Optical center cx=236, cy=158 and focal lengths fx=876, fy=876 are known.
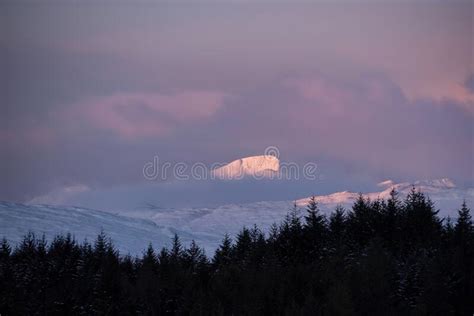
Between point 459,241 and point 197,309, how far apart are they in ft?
83.4

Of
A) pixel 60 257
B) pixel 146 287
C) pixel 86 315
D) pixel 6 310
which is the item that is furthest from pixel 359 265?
pixel 60 257

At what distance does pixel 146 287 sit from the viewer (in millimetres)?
67312

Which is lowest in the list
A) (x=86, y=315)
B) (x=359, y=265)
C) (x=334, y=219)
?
(x=86, y=315)

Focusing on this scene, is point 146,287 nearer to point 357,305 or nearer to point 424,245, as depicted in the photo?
point 357,305

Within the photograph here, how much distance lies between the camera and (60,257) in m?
84.8

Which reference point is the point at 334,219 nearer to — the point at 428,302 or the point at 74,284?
the point at 74,284

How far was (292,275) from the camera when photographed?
66625 millimetres

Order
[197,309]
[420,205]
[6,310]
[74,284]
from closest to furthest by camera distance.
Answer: [197,309]
[6,310]
[74,284]
[420,205]

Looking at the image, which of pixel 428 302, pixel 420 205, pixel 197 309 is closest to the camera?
pixel 428 302

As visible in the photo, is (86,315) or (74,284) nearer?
(86,315)

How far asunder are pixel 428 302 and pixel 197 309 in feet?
51.6

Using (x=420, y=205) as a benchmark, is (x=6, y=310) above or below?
below

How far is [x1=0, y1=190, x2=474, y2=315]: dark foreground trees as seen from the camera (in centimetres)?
5556

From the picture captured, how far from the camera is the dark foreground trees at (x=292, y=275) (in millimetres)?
55562
